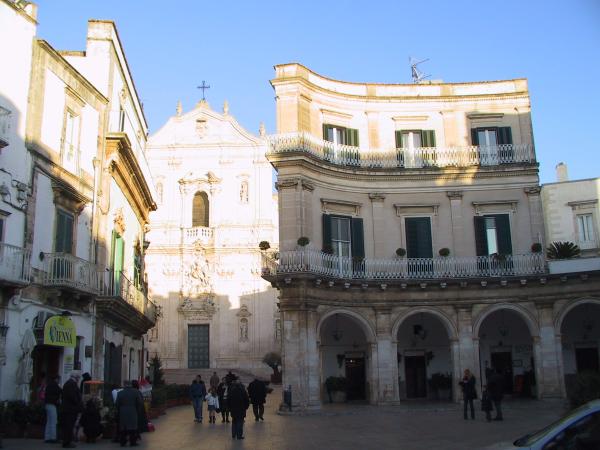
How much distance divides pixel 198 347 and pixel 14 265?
28116 mm

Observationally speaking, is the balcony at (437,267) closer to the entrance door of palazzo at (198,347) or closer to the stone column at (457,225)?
the stone column at (457,225)

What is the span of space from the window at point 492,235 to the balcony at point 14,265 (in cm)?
1873

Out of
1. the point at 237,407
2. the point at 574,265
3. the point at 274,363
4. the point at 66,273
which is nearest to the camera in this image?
the point at 237,407

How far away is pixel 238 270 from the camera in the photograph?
1817 inches

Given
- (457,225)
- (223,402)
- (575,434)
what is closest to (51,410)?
(223,402)

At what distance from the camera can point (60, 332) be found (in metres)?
19.6

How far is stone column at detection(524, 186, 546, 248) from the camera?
2956 cm

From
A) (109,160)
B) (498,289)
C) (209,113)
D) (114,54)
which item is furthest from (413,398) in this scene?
(209,113)

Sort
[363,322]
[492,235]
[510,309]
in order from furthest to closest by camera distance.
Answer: [492,235]
[510,309]
[363,322]

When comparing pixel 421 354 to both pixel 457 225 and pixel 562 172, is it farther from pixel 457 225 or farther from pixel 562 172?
pixel 562 172

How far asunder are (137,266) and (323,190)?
1052cm

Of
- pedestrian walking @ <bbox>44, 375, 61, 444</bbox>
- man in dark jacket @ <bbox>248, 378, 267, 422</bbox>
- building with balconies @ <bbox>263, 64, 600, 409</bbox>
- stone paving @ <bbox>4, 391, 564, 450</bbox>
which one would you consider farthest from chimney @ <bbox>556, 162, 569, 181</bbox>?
pedestrian walking @ <bbox>44, 375, 61, 444</bbox>

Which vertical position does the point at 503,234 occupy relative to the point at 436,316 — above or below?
above

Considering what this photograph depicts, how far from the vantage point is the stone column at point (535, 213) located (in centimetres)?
2956
